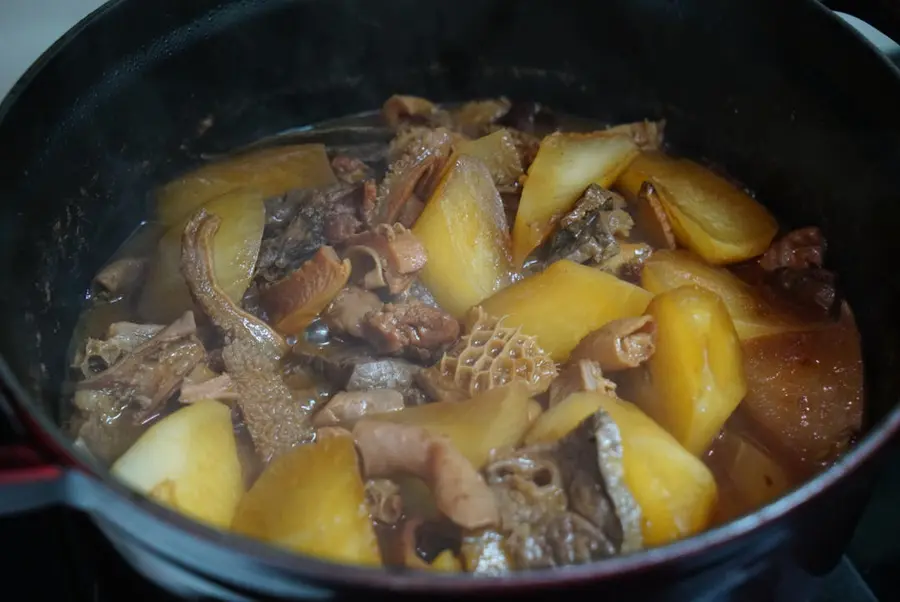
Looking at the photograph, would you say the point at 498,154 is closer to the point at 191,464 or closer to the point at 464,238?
the point at 464,238

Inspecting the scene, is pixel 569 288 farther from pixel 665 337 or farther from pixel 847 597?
pixel 847 597

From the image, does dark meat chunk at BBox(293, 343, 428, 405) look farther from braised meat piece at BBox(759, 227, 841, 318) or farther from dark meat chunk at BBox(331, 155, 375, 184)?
braised meat piece at BBox(759, 227, 841, 318)

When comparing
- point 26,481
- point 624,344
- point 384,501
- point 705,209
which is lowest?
point 705,209

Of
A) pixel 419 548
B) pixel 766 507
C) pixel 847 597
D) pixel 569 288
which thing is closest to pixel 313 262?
pixel 569 288

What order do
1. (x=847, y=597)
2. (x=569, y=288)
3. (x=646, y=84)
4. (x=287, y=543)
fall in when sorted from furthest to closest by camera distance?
(x=646, y=84) → (x=847, y=597) → (x=569, y=288) → (x=287, y=543)

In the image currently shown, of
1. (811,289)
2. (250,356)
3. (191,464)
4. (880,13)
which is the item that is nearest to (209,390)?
(250,356)
